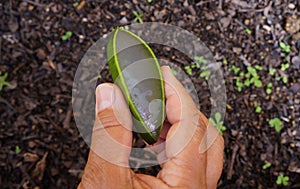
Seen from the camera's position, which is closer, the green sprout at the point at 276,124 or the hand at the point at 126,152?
the hand at the point at 126,152

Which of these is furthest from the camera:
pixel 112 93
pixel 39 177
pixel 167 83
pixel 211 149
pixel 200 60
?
pixel 200 60

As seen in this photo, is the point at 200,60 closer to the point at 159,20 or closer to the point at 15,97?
the point at 159,20

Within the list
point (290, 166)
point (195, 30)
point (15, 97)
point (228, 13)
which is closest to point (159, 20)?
point (195, 30)

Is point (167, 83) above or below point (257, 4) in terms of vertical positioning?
above

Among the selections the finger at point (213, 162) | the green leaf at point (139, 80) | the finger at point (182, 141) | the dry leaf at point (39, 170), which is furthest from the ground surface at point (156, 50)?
the green leaf at point (139, 80)

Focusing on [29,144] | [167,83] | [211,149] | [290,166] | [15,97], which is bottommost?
[290,166]

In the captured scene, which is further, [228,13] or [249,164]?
[228,13]

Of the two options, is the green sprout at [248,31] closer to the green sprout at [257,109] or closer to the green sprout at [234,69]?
the green sprout at [234,69]
